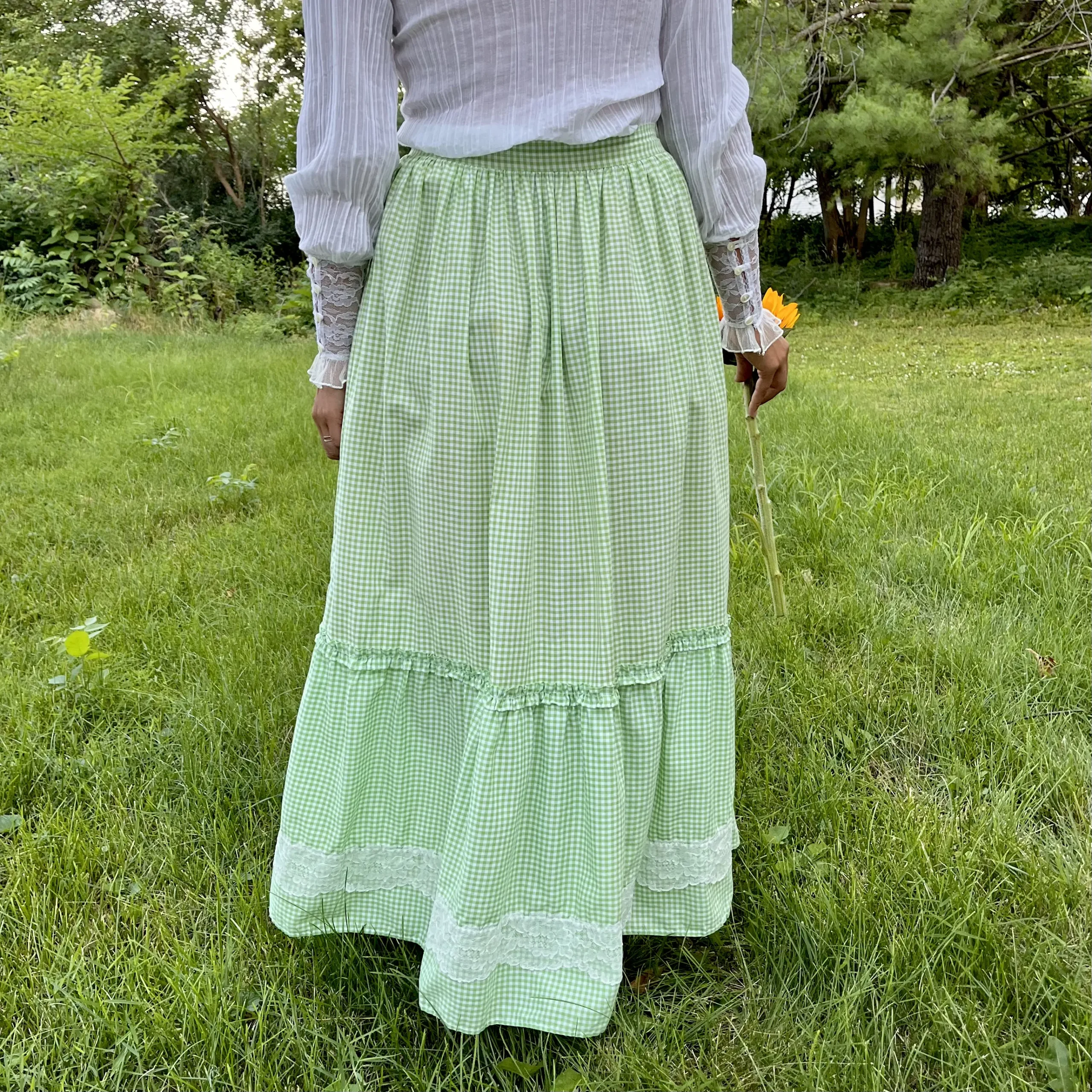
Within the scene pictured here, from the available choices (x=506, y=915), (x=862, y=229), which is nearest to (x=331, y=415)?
(x=506, y=915)

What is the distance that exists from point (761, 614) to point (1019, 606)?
692 millimetres

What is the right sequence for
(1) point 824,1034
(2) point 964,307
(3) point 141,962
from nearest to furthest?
(1) point 824,1034, (3) point 141,962, (2) point 964,307

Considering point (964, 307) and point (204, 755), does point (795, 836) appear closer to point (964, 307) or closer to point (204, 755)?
point (204, 755)

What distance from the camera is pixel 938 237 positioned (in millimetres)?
11367

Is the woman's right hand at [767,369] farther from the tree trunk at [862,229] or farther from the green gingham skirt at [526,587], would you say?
the tree trunk at [862,229]

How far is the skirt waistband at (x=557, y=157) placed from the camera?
3.84 feet

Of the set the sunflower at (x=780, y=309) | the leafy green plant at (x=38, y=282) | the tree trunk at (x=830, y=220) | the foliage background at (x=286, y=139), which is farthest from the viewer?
the tree trunk at (x=830, y=220)

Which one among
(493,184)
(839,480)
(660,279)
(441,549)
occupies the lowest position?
(839,480)

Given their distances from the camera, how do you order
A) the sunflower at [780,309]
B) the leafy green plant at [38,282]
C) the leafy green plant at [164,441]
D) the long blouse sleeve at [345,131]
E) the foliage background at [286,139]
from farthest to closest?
the leafy green plant at [38,282]
the foliage background at [286,139]
the leafy green plant at [164,441]
the sunflower at [780,309]
the long blouse sleeve at [345,131]

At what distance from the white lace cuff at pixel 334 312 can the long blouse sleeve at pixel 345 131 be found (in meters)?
0.01

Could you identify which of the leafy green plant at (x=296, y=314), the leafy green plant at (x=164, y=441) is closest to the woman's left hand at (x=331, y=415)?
the leafy green plant at (x=164, y=441)

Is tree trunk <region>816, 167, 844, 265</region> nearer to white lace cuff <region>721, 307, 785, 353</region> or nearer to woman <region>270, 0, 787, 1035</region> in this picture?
white lace cuff <region>721, 307, 785, 353</region>

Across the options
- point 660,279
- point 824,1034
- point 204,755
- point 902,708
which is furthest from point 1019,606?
point 204,755

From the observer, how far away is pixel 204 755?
1914 mm
